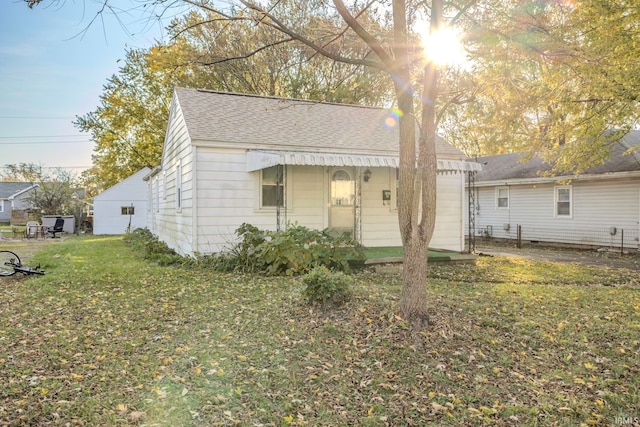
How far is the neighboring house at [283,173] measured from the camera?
1055 cm

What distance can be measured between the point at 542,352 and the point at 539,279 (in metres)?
5.28

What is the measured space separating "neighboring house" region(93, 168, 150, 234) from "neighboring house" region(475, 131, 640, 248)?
19.6 meters

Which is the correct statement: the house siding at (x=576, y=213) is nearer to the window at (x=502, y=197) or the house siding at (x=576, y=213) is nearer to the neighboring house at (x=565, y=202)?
the neighboring house at (x=565, y=202)

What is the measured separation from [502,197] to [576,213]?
3.97 meters

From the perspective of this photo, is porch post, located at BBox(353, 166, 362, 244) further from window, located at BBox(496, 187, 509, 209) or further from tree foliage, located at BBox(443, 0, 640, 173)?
window, located at BBox(496, 187, 509, 209)

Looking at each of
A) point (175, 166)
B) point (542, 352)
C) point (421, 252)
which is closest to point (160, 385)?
point (421, 252)

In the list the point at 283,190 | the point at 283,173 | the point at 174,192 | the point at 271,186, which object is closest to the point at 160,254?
the point at 174,192

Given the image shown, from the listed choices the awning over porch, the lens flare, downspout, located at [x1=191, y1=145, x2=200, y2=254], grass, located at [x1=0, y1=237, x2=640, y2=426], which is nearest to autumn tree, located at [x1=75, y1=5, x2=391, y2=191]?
the lens flare

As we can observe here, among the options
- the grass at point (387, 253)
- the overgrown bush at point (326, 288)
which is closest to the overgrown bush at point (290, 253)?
the grass at point (387, 253)

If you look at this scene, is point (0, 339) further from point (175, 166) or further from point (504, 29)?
point (175, 166)

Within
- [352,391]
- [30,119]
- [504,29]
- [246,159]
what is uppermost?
[30,119]

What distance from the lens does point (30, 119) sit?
40.1m

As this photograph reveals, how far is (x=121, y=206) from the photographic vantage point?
2564cm

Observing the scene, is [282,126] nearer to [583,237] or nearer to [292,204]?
[292,204]
